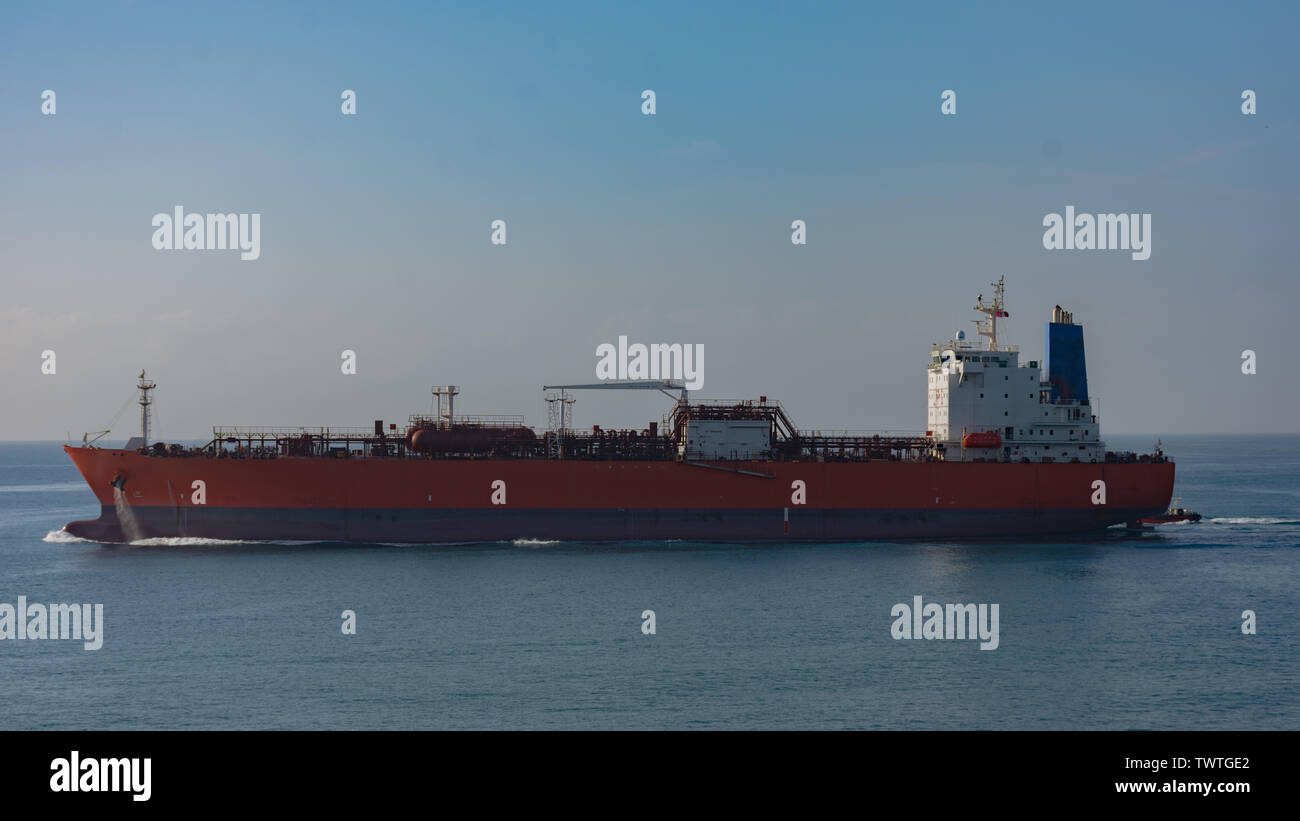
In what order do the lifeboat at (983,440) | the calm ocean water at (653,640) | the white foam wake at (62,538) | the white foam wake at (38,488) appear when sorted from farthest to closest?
the white foam wake at (38,488), the white foam wake at (62,538), the lifeboat at (983,440), the calm ocean water at (653,640)

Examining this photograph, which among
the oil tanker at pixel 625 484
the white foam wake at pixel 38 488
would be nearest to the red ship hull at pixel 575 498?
the oil tanker at pixel 625 484

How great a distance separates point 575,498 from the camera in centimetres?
4044

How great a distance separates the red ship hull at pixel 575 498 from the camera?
40062mm

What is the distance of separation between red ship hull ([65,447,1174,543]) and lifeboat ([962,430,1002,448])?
1130 mm

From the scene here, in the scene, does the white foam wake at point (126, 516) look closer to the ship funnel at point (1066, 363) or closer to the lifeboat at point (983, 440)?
the lifeboat at point (983, 440)

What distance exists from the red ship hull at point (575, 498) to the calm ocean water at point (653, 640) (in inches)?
39.8

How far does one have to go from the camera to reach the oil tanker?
40.1 meters

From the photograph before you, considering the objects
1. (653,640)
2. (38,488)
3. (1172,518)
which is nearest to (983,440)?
(1172,518)

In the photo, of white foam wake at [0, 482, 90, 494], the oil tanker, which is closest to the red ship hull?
the oil tanker

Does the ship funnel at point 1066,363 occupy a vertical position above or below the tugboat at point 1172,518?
above

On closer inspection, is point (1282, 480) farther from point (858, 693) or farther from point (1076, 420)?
point (858, 693)

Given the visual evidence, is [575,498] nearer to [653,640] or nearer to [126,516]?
[653,640]
